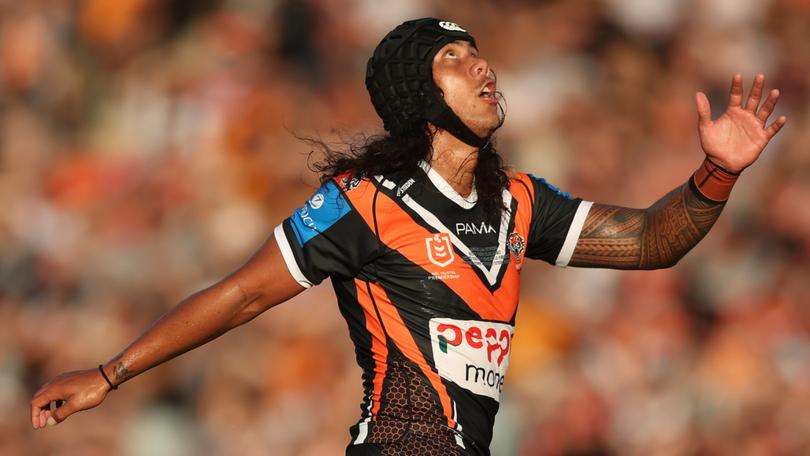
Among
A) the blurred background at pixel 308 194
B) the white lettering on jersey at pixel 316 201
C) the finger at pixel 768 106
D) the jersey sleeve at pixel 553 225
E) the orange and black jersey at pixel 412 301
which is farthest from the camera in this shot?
the blurred background at pixel 308 194

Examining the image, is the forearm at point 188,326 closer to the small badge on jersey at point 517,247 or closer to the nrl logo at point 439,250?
the nrl logo at point 439,250

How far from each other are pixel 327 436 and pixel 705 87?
12.0 ft

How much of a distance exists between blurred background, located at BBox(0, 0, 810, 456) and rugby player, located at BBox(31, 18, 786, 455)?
327cm

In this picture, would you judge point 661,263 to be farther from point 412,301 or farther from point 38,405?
point 38,405

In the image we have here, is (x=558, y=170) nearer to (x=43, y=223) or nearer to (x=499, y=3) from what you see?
(x=499, y=3)

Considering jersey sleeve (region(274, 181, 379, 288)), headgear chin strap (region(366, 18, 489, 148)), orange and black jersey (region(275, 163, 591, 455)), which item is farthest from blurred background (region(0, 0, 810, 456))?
jersey sleeve (region(274, 181, 379, 288))

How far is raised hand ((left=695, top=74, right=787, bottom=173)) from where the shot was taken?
4.16 m

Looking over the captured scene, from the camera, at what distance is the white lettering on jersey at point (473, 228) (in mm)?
4086

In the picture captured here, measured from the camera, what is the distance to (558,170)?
8125 mm

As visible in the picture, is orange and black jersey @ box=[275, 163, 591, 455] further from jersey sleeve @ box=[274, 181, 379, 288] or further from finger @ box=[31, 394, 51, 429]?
finger @ box=[31, 394, 51, 429]

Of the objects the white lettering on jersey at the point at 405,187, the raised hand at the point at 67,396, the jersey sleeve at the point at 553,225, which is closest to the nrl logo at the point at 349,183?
the white lettering on jersey at the point at 405,187

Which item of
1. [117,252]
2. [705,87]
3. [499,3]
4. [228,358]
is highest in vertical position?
[499,3]

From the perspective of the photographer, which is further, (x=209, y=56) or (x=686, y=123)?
(x=209, y=56)

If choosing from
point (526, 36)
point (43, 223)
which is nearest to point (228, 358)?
point (43, 223)
